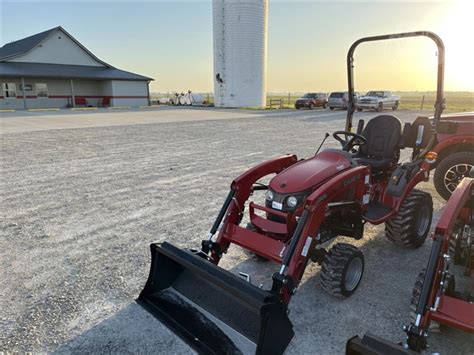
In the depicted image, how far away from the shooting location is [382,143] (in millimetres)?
4242

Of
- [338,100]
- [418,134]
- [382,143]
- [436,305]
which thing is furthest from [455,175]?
[338,100]

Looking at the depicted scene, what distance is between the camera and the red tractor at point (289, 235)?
2461 millimetres

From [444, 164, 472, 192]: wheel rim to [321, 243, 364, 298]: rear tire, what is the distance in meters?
3.26

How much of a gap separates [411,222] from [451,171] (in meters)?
2.21

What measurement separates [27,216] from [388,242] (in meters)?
4.66

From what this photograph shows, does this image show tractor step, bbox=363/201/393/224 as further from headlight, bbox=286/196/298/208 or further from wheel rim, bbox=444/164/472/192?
wheel rim, bbox=444/164/472/192

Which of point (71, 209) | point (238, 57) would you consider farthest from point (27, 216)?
point (238, 57)

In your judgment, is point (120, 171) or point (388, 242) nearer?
point (388, 242)

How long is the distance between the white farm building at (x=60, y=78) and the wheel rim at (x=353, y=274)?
101 ft

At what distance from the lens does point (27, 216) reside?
16.4 feet

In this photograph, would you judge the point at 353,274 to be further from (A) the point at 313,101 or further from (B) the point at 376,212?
(A) the point at 313,101

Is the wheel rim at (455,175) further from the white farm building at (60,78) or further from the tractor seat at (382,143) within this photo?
the white farm building at (60,78)

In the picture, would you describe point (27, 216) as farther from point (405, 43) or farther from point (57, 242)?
point (405, 43)

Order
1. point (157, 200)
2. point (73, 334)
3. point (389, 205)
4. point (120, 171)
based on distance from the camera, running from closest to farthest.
Result: point (73, 334), point (389, 205), point (157, 200), point (120, 171)
